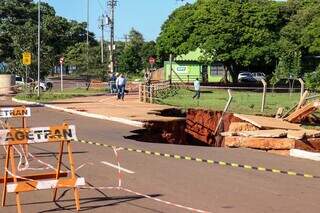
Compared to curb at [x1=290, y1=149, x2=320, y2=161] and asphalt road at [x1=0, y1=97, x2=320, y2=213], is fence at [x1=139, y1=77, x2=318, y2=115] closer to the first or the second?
curb at [x1=290, y1=149, x2=320, y2=161]

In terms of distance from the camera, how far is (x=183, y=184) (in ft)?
37.1

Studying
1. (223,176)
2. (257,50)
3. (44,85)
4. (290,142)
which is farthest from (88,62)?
(223,176)

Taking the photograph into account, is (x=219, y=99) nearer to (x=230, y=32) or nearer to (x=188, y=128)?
(x=188, y=128)

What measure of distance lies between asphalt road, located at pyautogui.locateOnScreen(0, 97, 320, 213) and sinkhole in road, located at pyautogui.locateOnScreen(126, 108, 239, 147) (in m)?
6.62

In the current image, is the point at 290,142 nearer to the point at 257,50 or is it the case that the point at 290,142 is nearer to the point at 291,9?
the point at 257,50

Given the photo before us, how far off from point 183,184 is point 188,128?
16.3 meters

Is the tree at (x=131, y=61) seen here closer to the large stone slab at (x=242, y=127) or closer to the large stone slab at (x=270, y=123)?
the large stone slab at (x=270, y=123)

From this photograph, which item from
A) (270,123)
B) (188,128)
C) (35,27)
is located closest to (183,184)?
(270,123)

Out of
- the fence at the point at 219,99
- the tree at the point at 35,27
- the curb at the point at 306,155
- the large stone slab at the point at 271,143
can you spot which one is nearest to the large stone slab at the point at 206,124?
the fence at the point at 219,99

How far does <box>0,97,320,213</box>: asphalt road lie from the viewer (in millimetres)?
9367

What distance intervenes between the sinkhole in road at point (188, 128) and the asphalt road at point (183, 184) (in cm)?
662

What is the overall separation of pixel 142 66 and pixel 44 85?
1845 inches

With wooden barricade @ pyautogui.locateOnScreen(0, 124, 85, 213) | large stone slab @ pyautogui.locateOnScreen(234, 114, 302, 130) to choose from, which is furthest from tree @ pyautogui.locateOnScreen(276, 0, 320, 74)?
wooden barricade @ pyautogui.locateOnScreen(0, 124, 85, 213)

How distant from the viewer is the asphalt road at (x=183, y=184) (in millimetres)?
9367
